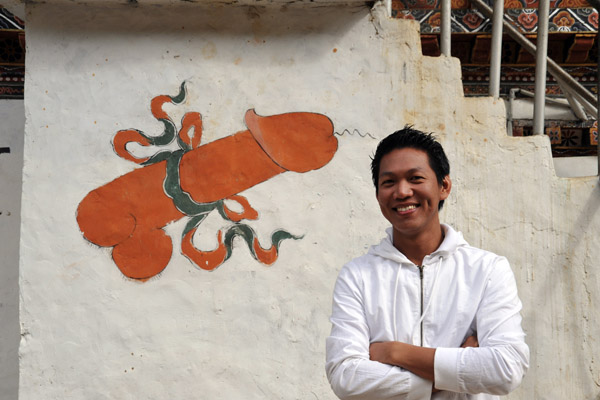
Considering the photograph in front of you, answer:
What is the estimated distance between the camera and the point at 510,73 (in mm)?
6020

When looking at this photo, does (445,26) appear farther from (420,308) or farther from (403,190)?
(420,308)

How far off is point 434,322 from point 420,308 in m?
0.06

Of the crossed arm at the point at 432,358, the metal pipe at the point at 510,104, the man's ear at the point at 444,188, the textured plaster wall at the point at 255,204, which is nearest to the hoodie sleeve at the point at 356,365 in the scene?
the crossed arm at the point at 432,358

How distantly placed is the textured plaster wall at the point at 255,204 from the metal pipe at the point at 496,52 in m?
0.12

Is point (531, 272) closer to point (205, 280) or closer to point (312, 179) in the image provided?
point (312, 179)

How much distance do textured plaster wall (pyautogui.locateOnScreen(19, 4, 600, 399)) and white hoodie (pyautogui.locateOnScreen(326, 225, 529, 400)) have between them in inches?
52.9

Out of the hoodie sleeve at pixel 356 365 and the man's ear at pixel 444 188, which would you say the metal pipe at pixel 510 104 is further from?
the hoodie sleeve at pixel 356 365

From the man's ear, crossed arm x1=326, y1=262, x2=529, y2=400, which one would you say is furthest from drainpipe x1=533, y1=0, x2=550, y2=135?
crossed arm x1=326, y1=262, x2=529, y2=400

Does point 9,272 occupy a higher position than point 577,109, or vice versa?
point 577,109

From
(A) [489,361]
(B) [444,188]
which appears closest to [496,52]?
(B) [444,188]

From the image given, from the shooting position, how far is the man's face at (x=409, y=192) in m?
2.17

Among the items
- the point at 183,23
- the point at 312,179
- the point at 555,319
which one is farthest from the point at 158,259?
the point at 555,319

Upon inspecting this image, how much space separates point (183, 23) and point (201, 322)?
1524 millimetres

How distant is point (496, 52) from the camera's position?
371 centimetres
